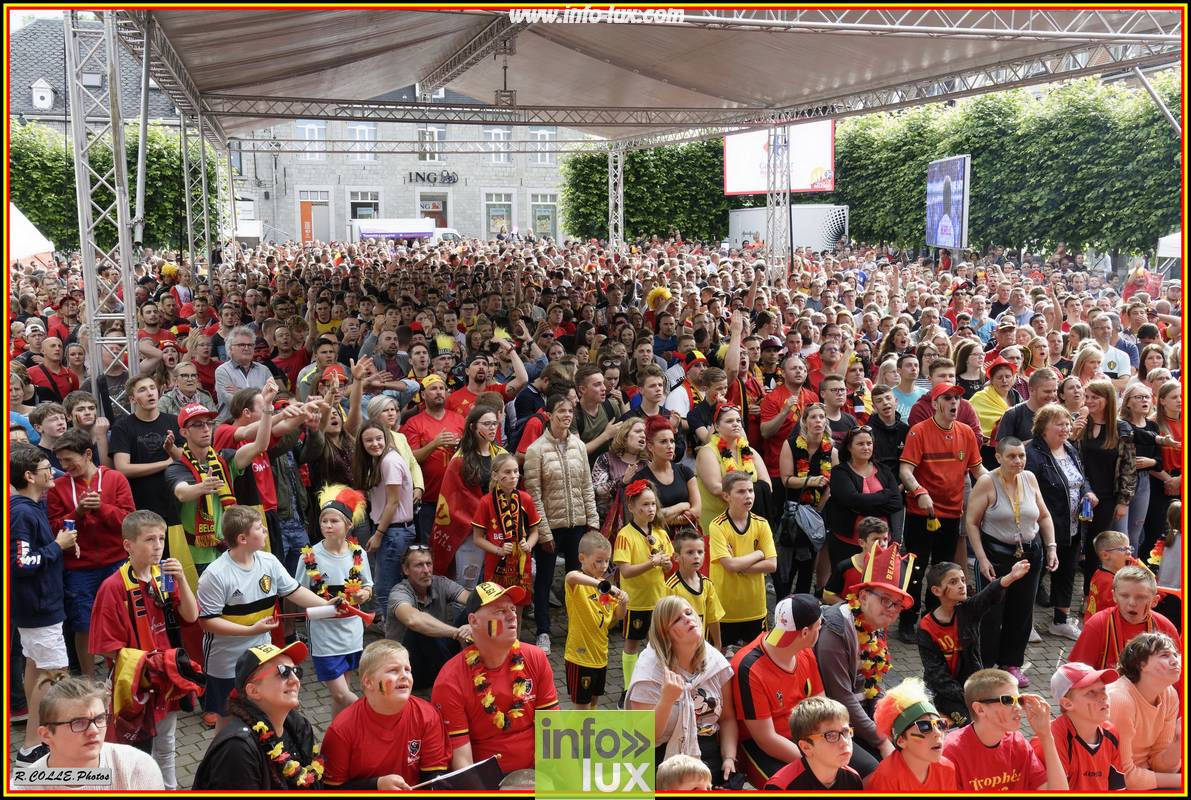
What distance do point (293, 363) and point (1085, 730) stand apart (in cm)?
656

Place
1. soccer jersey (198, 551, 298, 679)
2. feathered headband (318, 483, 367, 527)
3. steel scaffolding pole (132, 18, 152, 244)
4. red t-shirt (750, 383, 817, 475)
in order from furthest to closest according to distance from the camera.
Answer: steel scaffolding pole (132, 18, 152, 244), red t-shirt (750, 383, 817, 475), feathered headband (318, 483, 367, 527), soccer jersey (198, 551, 298, 679)

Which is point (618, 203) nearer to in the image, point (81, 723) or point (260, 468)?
point (260, 468)

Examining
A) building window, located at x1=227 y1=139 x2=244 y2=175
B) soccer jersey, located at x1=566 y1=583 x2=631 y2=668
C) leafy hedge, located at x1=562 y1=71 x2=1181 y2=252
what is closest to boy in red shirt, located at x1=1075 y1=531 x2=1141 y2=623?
soccer jersey, located at x1=566 y1=583 x2=631 y2=668

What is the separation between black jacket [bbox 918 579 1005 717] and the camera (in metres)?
4.56

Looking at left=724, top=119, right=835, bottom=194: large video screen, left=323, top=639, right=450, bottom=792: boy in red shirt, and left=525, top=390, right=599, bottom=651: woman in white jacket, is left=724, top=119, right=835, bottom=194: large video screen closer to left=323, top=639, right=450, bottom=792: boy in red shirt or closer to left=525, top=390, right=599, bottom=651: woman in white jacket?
left=525, top=390, right=599, bottom=651: woman in white jacket

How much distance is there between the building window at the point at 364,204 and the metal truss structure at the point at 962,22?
142 feet

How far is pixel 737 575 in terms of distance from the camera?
211 inches

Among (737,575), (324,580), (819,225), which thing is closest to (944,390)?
(737,575)

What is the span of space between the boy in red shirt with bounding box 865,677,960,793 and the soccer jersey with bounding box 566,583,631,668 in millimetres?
1698

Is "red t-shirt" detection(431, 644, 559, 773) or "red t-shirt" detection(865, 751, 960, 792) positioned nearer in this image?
"red t-shirt" detection(865, 751, 960, 792)

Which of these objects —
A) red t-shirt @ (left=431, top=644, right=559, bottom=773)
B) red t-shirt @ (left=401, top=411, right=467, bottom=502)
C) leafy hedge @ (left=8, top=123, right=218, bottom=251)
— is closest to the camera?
red t-shirt @ (left=431, top=644, right=559, bottom=773)

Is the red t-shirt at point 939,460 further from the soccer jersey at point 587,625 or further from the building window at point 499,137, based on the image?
the building window at point 499,137

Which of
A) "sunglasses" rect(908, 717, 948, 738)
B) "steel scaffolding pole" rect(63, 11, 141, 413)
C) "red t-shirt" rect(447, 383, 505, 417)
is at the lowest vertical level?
"sunglasses" rect(908, 717, 948, 738)

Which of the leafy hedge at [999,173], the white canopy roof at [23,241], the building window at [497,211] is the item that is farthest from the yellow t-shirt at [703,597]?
the building window at [497,211]
